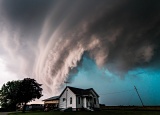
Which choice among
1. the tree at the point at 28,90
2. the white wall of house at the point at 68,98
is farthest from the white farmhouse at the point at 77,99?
the tree at the point at 28,90

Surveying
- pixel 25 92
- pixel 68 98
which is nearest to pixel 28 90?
pixel 25 92

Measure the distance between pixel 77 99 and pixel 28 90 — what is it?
55.3 feet

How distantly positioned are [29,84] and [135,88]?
3469cm

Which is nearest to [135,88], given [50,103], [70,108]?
[70,108]

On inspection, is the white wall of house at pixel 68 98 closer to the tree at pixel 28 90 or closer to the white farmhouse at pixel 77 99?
the white farmhouse at pixel 77 99

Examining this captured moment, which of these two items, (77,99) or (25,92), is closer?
(77,99)

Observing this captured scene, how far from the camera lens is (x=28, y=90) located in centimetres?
6075

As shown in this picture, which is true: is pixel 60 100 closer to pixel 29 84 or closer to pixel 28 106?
pixel 29 84

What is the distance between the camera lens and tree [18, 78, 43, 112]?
59812 mm

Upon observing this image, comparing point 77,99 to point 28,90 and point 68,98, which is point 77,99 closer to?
point 68,98

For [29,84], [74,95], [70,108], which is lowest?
[70,108]

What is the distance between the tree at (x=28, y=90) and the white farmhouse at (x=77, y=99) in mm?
8964

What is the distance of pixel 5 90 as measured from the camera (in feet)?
232

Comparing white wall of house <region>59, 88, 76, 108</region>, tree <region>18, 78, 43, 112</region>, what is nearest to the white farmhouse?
white wall of house <region>59, 88, 76, 108</region>
